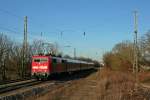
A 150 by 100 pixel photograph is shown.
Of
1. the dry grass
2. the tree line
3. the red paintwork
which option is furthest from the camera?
the tree line

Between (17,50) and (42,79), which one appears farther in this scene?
(17,50)

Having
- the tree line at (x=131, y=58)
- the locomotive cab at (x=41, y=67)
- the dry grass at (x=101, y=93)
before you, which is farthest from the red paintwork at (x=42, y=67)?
the tree line at (x=131, y=58)

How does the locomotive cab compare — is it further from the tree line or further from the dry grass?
the tree line

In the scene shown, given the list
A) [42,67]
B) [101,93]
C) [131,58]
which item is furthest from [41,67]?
[131,58]

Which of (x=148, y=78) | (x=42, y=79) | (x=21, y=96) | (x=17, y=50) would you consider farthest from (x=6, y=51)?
(x=21, y=96)

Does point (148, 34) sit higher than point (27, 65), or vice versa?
point (148, 34)

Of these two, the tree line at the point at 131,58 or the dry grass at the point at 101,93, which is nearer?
the dry grass at the point at 101,93

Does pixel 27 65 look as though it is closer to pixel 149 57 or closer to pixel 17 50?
pixel 17 50

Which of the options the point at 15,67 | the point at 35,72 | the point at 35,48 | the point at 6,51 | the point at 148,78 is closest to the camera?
the point at 35,72

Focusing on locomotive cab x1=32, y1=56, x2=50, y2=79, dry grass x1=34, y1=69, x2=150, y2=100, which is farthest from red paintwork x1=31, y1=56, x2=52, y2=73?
dry grass x1=34, y1=69, x2=150, y2=100

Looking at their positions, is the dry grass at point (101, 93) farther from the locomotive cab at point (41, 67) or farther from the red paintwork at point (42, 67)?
the locomotive cab at point (41, 67)

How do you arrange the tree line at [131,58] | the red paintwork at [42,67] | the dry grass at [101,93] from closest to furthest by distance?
the dry grass at [101,93], the red paintwork at [42,67], the tree line at [131,58]

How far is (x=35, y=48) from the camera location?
289ft

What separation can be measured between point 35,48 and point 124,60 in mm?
23732
